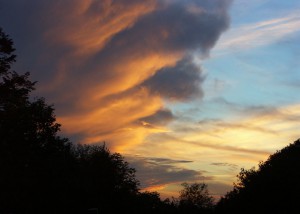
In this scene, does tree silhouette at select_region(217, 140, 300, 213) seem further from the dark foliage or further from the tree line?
the dark foliage

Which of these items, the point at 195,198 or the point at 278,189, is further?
the point at 195,198

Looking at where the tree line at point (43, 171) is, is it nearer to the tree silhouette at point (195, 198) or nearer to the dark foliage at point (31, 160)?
the dark foliage at point (31, 160)

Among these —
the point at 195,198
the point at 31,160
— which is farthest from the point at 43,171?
the point at 195,198

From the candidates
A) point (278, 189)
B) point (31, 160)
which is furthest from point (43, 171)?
point (278, 189)

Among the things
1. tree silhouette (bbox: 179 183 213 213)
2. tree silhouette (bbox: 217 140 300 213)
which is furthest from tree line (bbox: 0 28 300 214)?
tree silhouette (bbox: 179 183 213 213)

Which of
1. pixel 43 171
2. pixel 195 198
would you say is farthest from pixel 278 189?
pixel 195 198

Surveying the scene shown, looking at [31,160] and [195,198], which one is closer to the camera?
[31,160]

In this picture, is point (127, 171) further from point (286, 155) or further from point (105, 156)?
point (286, 155)

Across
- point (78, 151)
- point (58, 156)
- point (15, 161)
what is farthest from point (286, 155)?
point (78, 151)

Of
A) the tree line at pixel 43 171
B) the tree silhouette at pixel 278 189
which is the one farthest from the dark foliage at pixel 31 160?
the tree silhouette at pixel 278 189

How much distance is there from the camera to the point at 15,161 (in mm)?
45906

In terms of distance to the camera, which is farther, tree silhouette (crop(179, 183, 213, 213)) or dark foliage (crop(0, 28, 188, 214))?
tree silhouette (crop(179, 183, 213, 213))

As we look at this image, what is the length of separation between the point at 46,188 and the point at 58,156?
14.7ft

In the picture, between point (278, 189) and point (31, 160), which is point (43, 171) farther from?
point (278, 189)
